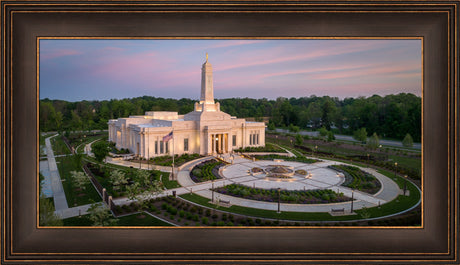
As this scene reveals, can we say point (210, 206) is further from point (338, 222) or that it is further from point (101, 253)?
point (101, 253)

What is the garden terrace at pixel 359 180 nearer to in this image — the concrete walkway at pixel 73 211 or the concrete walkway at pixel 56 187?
the concrete walkway at pixel 73 211

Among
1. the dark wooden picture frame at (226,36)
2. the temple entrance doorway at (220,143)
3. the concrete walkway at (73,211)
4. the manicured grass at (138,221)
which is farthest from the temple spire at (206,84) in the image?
the dark wooden picture frame at (226,36)

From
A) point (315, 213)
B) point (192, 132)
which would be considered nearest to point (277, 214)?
point (315, 213)

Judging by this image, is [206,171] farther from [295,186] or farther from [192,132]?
[192,132]

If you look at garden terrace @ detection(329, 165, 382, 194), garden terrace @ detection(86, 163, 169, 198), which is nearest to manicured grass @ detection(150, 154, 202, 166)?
garden terrace @ detection(86, 163, 169, 198)

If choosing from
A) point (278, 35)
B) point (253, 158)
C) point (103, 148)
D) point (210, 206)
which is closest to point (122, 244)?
point (278, 35)

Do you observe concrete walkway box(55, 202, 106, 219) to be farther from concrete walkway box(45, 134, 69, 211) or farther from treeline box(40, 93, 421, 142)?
treeline box(40, 93, 421, 142)
